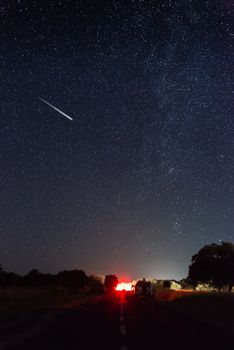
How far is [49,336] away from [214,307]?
20.4 m

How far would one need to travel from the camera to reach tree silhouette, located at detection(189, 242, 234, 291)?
3155 inches

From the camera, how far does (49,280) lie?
429 ft

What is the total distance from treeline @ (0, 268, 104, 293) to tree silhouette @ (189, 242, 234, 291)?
29878 mm

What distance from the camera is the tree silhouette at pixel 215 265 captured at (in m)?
80.1

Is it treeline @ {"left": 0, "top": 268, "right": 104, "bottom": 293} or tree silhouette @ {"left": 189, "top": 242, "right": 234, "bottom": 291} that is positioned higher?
treeline @ {"left": 0, "top": 268, "right": 104, "bottom": 293}

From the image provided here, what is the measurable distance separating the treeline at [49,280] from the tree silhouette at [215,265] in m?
29.9

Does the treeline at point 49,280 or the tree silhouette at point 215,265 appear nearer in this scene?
the tree silhouette at point 215,265

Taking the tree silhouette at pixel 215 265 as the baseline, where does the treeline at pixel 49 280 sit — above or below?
above

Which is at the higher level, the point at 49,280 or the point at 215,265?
the point at 49,280

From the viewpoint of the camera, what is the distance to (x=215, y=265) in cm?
8106

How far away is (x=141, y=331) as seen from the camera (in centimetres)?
1961

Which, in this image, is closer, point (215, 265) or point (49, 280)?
point (215, 265)

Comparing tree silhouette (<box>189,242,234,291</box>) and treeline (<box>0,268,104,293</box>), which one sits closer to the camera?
tree silhouette (<box>189,242,234,291</box>)

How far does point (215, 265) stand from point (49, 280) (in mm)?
60011
